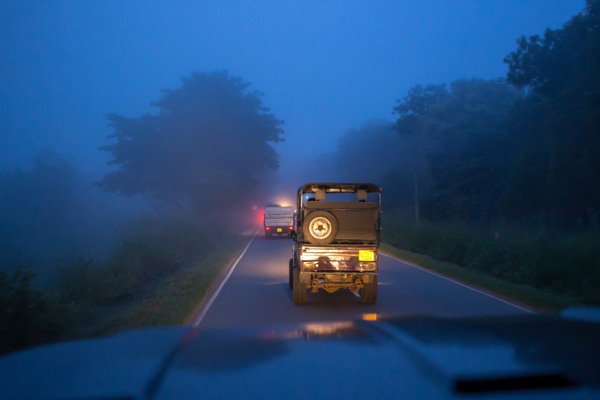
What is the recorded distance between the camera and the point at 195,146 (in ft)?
138

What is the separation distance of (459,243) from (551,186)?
20.2ft

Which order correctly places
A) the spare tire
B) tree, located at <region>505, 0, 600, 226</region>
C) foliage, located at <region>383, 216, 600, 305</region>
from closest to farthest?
the spare tire → foliage, located at <region>383, 216, 600, 305</region> → tree, located at <region>505, 0, 600, 226</region>

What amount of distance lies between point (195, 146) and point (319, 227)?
3153 cm

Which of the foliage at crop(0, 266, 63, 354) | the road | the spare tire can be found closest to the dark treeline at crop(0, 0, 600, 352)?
the foliage at crop(0, 266, 63, 354)

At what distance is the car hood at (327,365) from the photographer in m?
2.73

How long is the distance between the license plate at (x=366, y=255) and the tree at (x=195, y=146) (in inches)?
1196

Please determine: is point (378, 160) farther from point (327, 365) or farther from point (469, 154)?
point (327, 365)

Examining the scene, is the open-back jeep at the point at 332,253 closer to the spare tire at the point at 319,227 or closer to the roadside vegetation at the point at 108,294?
the spare tire at the point at 319,227

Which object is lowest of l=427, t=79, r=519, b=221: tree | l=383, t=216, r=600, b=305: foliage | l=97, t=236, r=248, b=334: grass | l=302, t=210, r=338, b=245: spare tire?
l=97, t=236, r=248, b=334: grass

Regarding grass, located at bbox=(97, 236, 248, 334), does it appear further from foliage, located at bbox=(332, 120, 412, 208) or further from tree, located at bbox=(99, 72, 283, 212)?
foliage, located at bbox=(332, 120, 412, 208)

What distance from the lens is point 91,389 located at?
2.74 meters

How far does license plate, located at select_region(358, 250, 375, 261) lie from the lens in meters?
12.1

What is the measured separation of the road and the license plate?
3.69 ft

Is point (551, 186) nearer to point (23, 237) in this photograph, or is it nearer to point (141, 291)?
point (141, 291)
